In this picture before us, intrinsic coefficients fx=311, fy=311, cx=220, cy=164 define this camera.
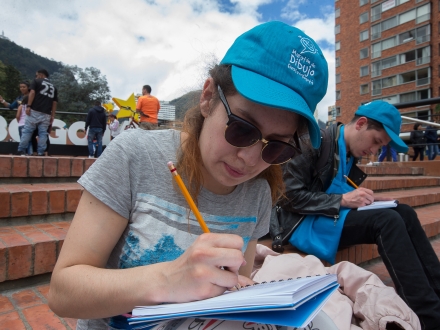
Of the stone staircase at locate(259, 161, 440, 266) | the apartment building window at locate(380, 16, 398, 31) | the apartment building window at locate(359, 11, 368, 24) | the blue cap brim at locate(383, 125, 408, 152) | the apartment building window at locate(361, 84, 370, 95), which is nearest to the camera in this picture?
the blue cap brim at locate(383, 125, 408, 152)

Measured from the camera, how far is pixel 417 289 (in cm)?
190

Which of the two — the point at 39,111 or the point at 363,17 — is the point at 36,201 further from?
the point at 363,17

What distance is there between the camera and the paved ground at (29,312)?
1.50 meters

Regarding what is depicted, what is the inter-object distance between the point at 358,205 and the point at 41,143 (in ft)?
17.6

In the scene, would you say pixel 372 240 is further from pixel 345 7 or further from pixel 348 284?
pixel 345 7

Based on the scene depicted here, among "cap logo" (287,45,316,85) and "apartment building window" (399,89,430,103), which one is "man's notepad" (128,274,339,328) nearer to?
"cap logo" (287,45,316,85)

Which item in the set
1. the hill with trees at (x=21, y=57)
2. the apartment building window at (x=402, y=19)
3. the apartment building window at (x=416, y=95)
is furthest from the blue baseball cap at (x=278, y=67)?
the hill with trees at (x=21, y=57)

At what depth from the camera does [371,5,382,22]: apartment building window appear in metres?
38.8

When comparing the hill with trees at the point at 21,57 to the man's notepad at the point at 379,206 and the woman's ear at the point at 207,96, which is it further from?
the woman's ear at the point at 207,96

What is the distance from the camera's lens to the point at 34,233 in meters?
2.15

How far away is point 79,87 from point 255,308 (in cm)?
4328

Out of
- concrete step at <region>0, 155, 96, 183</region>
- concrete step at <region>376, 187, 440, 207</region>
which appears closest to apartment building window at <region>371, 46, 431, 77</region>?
concrete step at <region>376, 187, 440, 207</region>

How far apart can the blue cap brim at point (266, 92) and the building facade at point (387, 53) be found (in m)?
33.9

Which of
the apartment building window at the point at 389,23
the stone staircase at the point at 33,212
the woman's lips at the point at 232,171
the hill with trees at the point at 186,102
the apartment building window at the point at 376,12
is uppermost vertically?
the apartment building window at the point at 376,12
